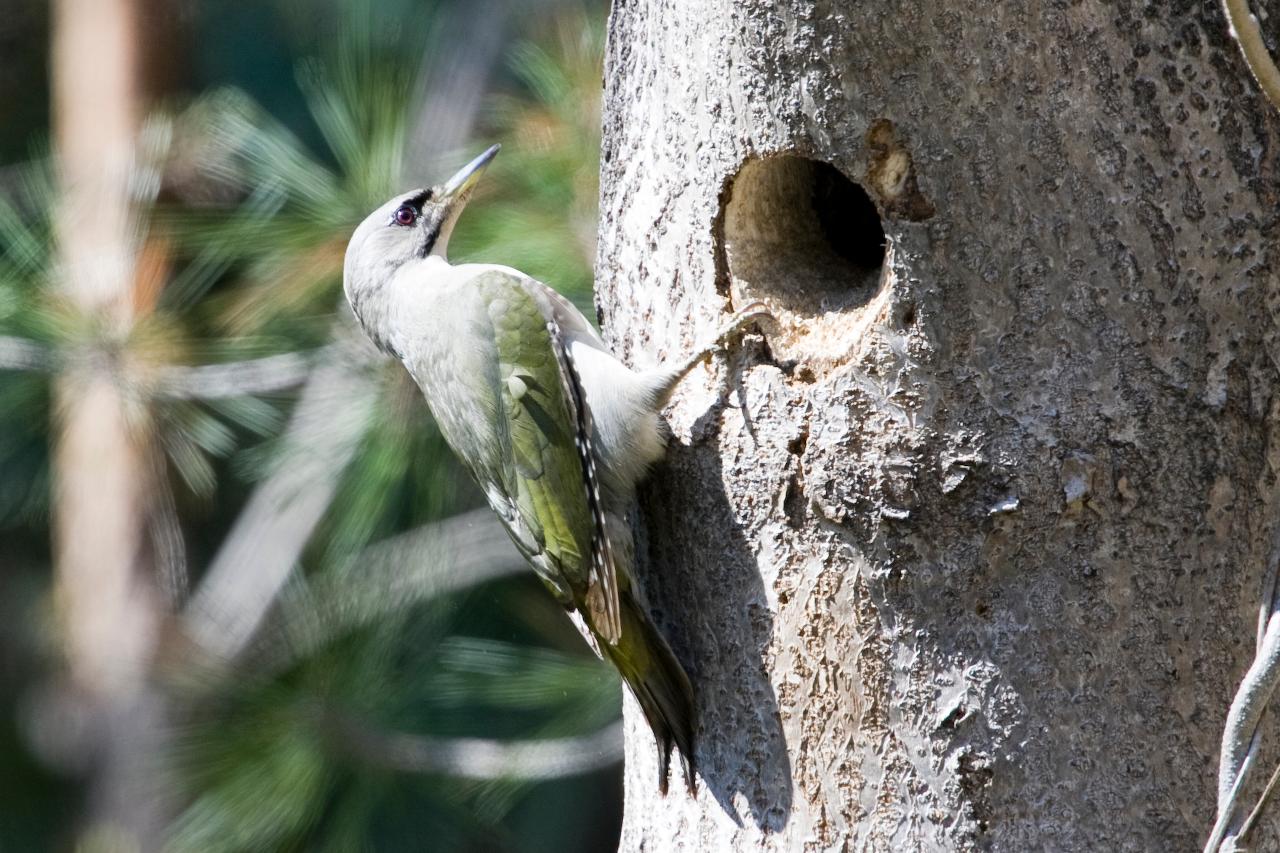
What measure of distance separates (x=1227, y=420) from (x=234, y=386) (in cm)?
330

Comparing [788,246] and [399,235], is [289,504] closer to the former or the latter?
[399,235]

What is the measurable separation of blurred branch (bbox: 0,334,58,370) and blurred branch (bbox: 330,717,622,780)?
1.34 metres

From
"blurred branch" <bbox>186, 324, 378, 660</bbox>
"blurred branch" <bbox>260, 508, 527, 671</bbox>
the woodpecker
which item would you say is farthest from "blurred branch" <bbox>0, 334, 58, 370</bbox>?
the woodpecker

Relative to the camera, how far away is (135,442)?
477 cm

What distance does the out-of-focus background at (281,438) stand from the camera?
4043mm

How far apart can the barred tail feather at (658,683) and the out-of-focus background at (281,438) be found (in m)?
1.73

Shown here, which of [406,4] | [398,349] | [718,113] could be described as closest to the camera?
[718,113]

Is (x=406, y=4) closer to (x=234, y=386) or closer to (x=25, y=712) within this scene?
(x=234, y=386)

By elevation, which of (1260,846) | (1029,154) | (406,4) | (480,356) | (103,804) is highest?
(406,4)

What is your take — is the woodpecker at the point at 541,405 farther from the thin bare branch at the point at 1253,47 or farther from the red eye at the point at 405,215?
the thin bare branch at the point at 1253,47

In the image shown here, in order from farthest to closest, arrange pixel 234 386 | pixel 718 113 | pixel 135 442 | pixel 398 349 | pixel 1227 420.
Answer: pixel 135 442 → pixel 234 386 → pixel 398 349 → pixel 718 113 → pixel 1227 420

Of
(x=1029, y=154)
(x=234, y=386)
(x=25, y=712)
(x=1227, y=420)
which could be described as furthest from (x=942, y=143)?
(x=25, y=712)

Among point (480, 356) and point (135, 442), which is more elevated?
point (135, 442)

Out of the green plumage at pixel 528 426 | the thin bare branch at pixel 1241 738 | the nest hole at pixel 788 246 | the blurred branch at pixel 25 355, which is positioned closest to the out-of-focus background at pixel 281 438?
the blurred branch at pixel 25 355
